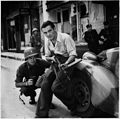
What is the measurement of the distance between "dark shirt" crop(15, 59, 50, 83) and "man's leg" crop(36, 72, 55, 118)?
87cm

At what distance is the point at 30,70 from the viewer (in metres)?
5.12

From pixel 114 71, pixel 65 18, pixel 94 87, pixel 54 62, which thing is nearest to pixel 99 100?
pixel 94 87

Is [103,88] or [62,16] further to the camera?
[62,16]

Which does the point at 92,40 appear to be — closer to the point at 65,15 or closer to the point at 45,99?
the point at 45,99

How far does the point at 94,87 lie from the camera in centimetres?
388

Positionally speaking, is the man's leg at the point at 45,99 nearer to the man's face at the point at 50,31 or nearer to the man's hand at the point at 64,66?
the man's hand at the point at 64,66

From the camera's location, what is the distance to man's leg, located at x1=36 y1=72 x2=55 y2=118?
416cm

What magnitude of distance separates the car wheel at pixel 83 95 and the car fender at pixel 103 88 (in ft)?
0.43

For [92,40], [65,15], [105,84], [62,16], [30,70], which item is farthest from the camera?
[62,16]

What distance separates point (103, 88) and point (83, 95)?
534 millimetres

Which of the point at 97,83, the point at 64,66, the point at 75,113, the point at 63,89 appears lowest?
the point at 75,113

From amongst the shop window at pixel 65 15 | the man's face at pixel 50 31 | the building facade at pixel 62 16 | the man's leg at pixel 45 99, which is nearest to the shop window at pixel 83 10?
the building facade at pixel 62 16

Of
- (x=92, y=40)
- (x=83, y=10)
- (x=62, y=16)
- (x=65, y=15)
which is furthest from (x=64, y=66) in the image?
(x=62, y=16)

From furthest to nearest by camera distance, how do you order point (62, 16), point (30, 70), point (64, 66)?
1. point (62, 16)
2. point (30, 70)
3. point (64, 66)
